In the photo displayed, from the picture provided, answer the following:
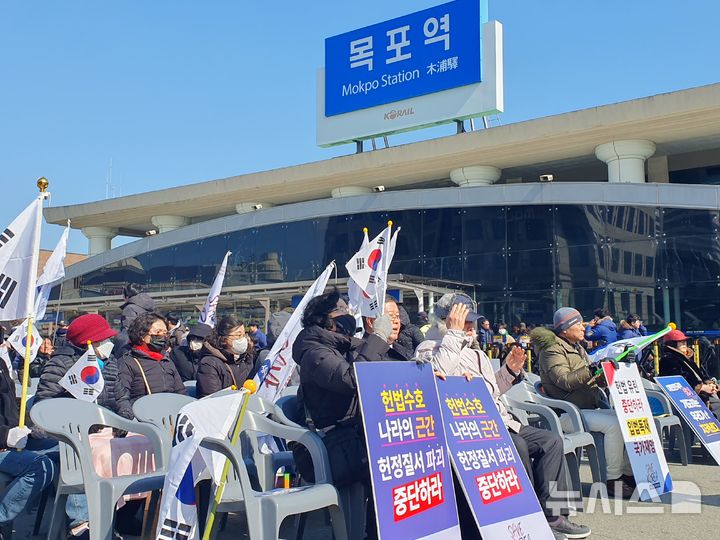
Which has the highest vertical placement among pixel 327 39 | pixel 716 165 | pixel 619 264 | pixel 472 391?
pixel 327 39

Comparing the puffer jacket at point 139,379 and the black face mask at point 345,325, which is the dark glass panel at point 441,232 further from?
the black face mask at point 345,325

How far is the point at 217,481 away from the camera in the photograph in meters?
4.33

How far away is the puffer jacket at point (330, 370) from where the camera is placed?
496 centimetres

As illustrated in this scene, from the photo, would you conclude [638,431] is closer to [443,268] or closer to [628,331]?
[628,331]

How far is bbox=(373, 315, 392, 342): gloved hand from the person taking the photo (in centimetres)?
547

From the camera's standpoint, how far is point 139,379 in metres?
6.39

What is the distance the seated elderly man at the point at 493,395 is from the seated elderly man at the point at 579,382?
53.1 inches

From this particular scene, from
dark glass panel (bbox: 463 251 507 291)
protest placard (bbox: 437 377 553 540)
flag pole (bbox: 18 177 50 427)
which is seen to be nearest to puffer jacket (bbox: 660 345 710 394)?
protest placard (bbox: 437 377 553 540)

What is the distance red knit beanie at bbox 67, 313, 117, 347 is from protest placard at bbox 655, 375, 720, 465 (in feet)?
17.7

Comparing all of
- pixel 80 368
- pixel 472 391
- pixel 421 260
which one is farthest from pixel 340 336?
pixel 421 260

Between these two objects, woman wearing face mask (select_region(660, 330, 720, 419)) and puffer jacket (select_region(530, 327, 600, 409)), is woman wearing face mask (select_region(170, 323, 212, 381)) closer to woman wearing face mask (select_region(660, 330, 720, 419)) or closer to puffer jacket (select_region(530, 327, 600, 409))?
puffer jacket (select_region(530, 327, 600, 409))

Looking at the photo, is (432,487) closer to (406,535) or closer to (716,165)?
(406,535)

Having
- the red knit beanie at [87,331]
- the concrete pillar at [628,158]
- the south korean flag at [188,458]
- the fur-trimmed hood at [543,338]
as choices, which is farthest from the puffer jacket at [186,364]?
Answer: the concrete pillar at [628,158]

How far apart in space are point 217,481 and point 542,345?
380cm
